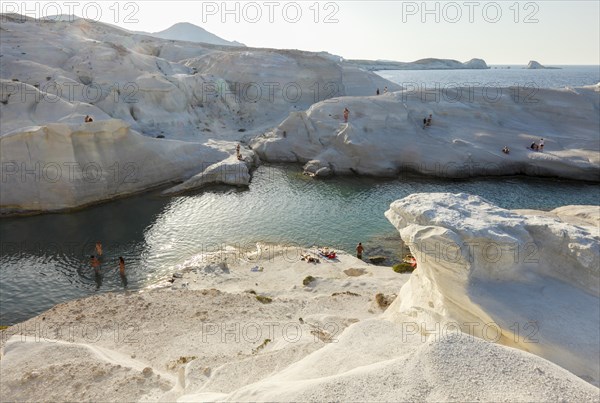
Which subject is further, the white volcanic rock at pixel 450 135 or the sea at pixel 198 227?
the white volcanic rock at pixel 450 135

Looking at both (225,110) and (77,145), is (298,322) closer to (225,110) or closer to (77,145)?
(77,145)

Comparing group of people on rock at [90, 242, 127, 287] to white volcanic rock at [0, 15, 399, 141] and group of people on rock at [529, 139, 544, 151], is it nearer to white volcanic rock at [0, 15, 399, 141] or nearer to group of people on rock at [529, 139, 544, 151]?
white volcanic rock at [0, 15, 399, 141]

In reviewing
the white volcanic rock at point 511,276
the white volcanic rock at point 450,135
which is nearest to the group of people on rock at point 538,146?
the white volcanic rock at point 450,135

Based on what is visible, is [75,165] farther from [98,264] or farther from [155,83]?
[155,83]

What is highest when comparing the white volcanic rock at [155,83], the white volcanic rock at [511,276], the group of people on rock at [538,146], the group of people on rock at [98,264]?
the white volcanic rock at [155,83]

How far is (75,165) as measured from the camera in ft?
88.8

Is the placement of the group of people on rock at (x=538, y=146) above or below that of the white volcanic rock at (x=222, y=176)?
above

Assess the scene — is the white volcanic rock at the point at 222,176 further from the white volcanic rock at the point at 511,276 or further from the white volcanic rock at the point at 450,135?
the white volcanic rock at the point at 511,276

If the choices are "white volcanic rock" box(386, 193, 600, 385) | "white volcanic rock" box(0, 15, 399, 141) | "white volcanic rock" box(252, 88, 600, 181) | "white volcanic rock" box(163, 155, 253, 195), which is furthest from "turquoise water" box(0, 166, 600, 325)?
"white volcanic rock" box(386, 193, 600, 385)

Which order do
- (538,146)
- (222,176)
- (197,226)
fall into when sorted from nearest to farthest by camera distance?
(197,226) < (222,176) < (538,146)

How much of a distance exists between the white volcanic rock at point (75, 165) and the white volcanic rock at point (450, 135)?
1360 centimetres

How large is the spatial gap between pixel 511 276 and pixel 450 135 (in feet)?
104

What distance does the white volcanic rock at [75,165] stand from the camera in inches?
1010

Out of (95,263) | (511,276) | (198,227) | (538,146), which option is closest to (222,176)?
(198,227)
